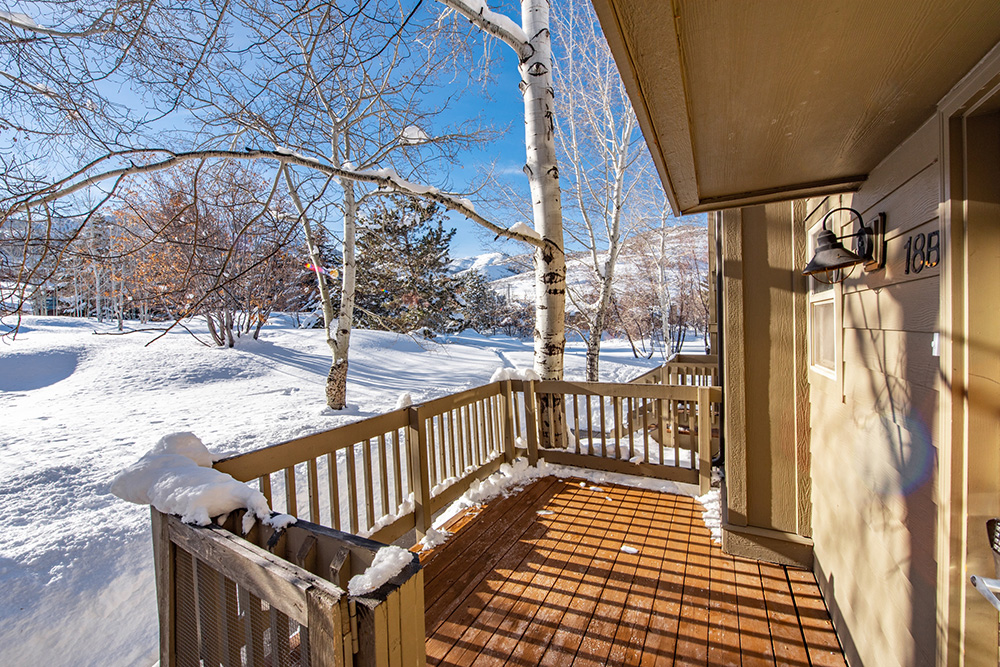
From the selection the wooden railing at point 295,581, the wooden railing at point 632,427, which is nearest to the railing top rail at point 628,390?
the wooden railing at point 632,427

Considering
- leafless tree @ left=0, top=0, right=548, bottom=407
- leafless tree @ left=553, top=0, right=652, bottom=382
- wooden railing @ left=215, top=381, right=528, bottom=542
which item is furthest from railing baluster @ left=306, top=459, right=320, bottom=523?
leafless tree @ left=553, top=0, right=652, bottom=382

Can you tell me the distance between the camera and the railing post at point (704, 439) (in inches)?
131

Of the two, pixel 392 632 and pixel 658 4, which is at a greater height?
pixel 658 4

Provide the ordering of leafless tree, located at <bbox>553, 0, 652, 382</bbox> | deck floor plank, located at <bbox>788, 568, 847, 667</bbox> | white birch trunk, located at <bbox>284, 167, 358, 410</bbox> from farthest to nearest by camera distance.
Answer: leafless tree, located at <bbox>553, 0, 652, 382</bbox> < white birch trunk, located at <bbox>284, 167, 358, 410</bbox> < deck floor plank, located at <bbox>788, 568, 847, 667</bbox>

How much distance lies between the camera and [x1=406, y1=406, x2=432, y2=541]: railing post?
2.88 m

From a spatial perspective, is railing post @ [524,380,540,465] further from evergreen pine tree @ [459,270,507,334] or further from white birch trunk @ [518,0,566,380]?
evergreen pine tree @ [459,270,507,334]

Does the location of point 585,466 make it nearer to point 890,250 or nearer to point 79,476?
point 890,250

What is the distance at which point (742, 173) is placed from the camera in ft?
5.70

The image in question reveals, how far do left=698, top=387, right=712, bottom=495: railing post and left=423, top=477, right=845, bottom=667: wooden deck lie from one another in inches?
16.5

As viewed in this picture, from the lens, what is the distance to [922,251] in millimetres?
1217

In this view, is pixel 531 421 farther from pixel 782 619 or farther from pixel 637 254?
pixel 637 254

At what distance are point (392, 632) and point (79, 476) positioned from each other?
5503mm

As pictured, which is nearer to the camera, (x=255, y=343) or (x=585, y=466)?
(x=585, y=466)

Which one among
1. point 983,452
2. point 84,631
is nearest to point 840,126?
point 983,452
